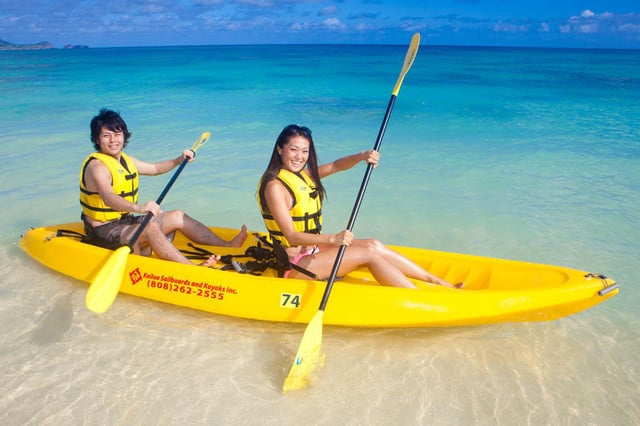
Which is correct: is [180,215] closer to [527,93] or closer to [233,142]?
[233,142]

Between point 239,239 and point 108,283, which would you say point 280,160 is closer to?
point 239,239

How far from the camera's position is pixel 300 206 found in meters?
3.12

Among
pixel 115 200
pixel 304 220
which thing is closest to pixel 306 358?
pixel 304 220

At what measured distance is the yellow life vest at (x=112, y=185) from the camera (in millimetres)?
3479

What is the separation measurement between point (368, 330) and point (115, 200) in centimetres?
173

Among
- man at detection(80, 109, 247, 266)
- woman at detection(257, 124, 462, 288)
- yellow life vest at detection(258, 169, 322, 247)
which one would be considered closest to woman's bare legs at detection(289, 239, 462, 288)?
woman at detection(257, 124, 462, 288)

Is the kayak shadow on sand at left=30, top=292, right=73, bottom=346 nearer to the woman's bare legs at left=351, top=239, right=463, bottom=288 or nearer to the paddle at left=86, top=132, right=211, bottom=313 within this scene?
the paddle at left=86, top=132, right=211, bottom=313

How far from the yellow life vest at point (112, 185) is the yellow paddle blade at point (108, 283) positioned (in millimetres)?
365

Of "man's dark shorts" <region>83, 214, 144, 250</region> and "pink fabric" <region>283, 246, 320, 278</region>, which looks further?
"man's dark shorts" <region>83, 214, 144, 250</region>

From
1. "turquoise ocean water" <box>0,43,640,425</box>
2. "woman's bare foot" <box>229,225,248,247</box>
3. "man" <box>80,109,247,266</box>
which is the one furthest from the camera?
"woman's bare foot" <box>229,225,248,247</box>

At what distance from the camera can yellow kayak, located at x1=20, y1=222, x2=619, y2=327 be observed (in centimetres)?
288

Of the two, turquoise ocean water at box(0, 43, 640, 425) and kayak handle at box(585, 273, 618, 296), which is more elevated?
kayak handle at box(585, 273, 618, 296)

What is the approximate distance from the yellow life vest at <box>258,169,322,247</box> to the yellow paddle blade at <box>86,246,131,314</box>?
2.97ft

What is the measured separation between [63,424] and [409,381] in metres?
1.69
